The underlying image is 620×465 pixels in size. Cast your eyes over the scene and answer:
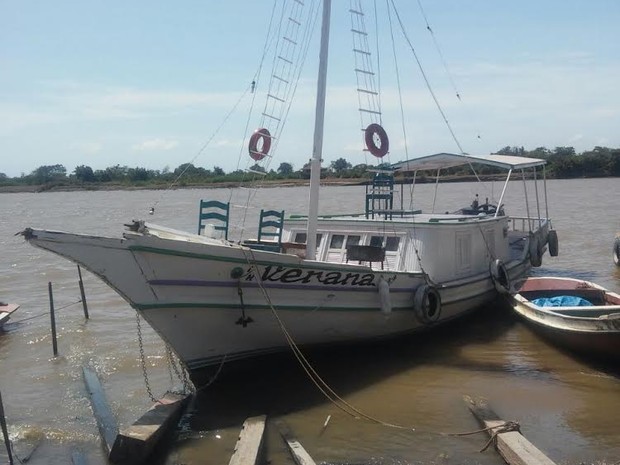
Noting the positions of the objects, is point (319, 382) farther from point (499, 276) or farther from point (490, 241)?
point (490, 241)

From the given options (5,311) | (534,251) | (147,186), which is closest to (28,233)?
(5,311)

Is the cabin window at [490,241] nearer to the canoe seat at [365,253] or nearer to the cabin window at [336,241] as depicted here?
the cabin window at [336,241]

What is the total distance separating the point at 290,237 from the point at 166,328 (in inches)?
188

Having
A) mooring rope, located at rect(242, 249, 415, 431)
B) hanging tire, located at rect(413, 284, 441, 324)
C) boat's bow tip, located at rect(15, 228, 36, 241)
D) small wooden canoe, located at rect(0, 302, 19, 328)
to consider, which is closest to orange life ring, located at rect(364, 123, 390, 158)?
hanging tire, located at rect(413, 284, 441, 324)

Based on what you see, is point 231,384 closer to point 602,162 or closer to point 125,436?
point 125,436

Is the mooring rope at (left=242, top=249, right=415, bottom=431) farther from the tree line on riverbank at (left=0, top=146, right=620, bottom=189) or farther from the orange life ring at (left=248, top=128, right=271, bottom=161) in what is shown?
the tree line on riverbank at (left=0, top=146, right=620, bottom=189)

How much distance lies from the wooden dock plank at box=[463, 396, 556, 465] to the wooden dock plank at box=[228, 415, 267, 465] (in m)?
2.85

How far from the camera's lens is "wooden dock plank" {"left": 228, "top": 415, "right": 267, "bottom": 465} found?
7645mm

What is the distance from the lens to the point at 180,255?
922 cm

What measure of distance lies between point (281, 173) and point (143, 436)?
9051 centimetres

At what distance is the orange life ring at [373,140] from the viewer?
12211 millimetres

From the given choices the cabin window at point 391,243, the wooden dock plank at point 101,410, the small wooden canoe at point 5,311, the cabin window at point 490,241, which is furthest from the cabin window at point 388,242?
the small wooden canoe at point 5,311

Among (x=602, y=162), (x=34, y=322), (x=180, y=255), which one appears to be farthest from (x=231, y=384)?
(x=602, y=162)

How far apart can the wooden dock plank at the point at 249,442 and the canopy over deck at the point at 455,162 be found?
8568mm
